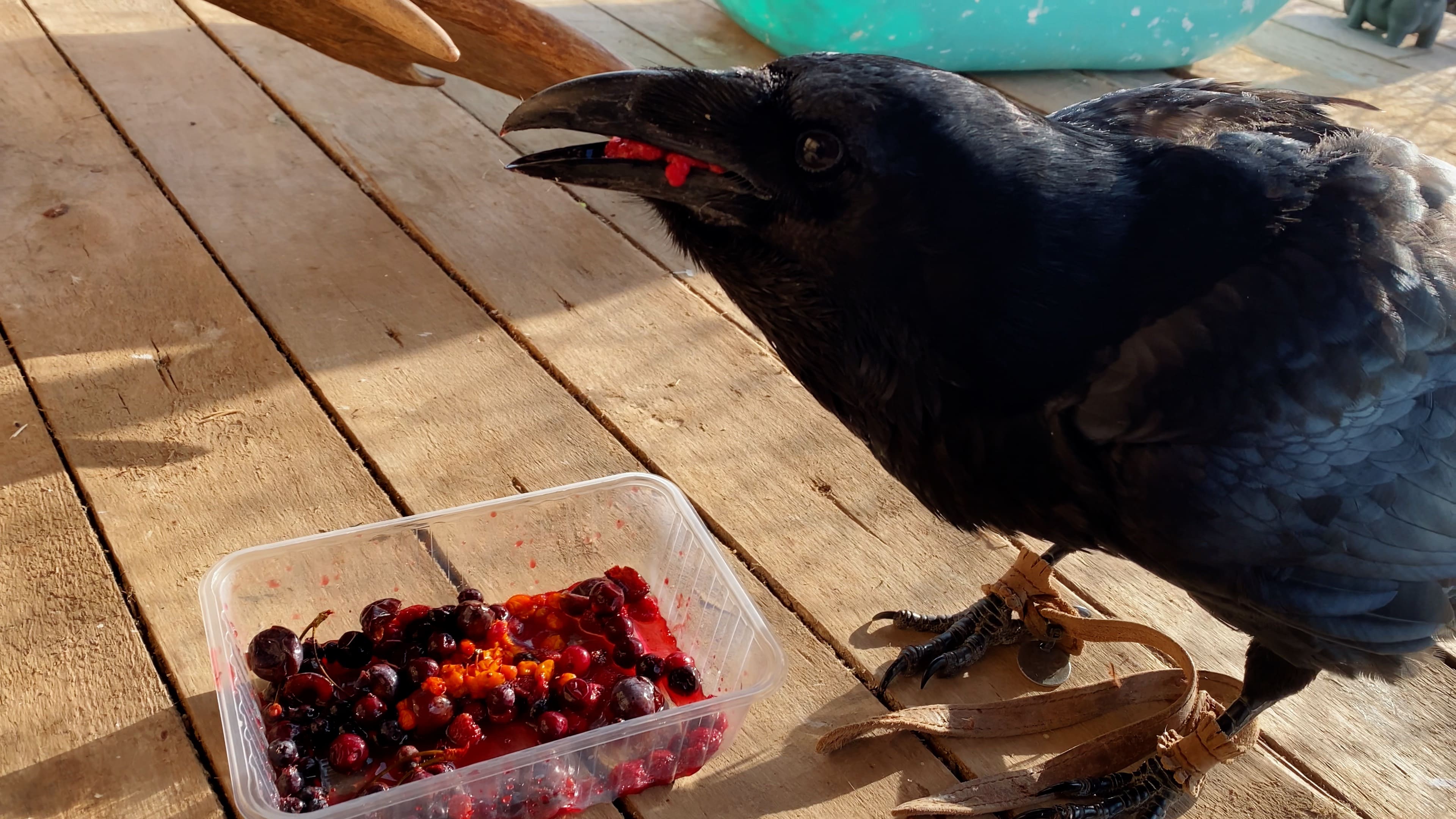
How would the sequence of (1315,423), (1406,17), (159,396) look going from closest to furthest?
(1315,423) < (159,396) < (1406,17)

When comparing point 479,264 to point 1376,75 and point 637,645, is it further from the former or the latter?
point 1376,75

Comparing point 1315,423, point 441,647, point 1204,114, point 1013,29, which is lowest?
point 441,647

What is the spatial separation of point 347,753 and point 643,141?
2.48ft

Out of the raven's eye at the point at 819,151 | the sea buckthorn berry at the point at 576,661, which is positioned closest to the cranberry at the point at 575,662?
the sea buckthorn berry at the point at 576,661

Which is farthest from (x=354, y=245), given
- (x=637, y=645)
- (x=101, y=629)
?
(x=637, y=645)

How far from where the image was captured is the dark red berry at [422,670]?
1364 millimetres

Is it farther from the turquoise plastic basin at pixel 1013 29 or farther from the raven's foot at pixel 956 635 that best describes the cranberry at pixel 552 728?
the turquoise plastic basin at pixel 1013 29

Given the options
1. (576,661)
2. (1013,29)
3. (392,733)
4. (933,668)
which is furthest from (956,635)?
(1013,29)

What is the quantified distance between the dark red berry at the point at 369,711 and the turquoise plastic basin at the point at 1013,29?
7.56 ft

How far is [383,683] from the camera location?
4.41 feet

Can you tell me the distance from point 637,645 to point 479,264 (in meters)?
1.08

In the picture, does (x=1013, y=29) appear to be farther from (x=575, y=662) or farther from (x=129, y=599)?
(x=129, y=599)

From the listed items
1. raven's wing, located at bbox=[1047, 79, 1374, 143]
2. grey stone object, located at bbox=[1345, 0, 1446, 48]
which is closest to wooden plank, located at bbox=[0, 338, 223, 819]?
raven's wing, located at bbox=[1047, 79, 1374, 143]

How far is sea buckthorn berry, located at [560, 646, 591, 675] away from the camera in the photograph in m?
1.43
